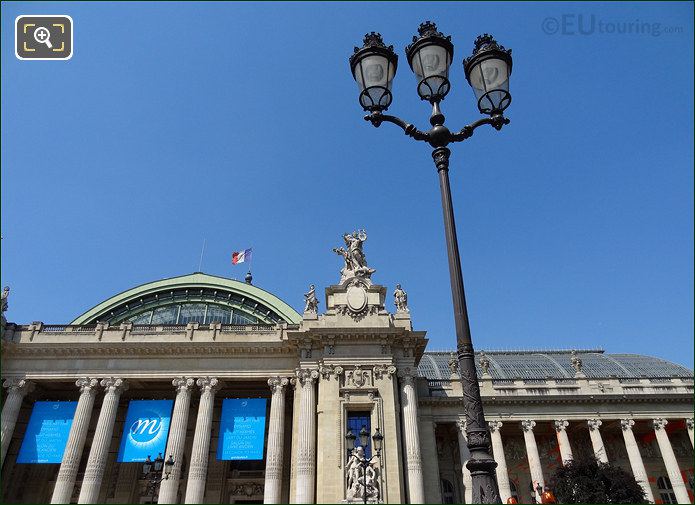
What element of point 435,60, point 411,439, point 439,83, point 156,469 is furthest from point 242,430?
point 435,60

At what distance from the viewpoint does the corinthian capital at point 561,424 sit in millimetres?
38309

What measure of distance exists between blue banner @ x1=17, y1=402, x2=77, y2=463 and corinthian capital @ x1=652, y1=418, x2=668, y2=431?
4500 centimetres

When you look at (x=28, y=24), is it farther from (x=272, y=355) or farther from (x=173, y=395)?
(x=173, y=395)

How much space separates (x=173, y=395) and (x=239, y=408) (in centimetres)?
754

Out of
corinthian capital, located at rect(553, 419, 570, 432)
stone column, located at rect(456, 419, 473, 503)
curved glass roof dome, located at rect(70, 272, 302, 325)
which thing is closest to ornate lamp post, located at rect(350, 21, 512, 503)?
stone column, located at rect(456, 419, 473, 503)

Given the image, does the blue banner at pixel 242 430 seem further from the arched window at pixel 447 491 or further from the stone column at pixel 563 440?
the stone column at pixel 563 440

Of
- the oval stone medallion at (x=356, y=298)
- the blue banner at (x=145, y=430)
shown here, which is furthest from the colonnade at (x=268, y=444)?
the oval stone medallion at (x=356, y=298)

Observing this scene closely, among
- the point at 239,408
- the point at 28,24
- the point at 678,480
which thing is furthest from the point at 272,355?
the point at 678,480

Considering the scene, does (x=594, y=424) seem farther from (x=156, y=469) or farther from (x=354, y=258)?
(x=156, y=469)

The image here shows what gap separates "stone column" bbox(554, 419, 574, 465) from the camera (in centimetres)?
3669

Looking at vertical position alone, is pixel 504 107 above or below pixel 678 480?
above

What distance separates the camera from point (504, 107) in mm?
10953

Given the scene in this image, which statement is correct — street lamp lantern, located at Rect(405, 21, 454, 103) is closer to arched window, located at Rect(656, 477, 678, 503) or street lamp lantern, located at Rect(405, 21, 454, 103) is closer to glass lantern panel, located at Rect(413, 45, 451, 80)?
glass lantern panel, located at Rect(413, 45, 451, 80)

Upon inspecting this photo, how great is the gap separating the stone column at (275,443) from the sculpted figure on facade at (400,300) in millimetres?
10255
